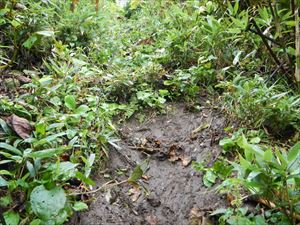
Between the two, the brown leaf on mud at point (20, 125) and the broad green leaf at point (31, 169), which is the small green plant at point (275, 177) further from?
the brown leaf on mud at point (20, 125)

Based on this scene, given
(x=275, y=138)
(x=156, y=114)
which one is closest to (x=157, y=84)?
(x=156, y=114)

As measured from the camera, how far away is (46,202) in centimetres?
138

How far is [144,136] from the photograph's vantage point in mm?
2420

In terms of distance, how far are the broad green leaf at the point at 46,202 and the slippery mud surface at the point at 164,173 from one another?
0.22m

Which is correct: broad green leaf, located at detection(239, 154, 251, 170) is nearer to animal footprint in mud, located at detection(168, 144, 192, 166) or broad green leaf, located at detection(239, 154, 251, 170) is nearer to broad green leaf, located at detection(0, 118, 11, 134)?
animal footprint in mud, located at detection(168, 144, 192, 166)

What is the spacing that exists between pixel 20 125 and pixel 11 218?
564 millimetres

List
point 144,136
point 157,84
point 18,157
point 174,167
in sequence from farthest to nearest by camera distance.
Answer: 1. point 157,84
2. point 144,136
3. point 174,167
4. point 18,157

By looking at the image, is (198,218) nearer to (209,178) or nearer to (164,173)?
(209,178)

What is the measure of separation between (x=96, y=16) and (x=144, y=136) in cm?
184

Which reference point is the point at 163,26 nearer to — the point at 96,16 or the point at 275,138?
the point at 96,16

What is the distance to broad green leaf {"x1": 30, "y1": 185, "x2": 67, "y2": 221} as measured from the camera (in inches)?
53.4

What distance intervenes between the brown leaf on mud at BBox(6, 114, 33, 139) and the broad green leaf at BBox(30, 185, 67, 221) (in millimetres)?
422

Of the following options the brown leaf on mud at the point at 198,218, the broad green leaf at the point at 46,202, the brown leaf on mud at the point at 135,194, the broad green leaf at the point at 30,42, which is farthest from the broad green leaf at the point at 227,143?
the broad green leaf at the point at 30,42

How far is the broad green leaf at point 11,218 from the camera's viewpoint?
1370mm
